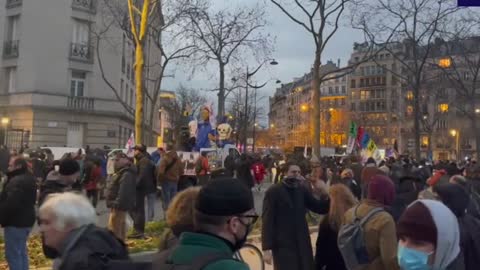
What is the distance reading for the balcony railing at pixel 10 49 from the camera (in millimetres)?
36316

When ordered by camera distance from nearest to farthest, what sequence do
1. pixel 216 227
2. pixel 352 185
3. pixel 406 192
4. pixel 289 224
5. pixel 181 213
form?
pixel 216 227 < pixel 181 213 < pixel 289 224 < pixel 406 192 < pixel 352 185

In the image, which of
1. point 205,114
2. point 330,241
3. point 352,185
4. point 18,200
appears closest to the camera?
point 330,241

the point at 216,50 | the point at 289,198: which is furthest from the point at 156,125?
the point at 289,198

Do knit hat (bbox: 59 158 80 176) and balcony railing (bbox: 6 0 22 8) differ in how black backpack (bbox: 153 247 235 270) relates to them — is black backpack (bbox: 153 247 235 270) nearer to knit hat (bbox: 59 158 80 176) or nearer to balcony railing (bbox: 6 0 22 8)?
knit hat (bbox: 59 158 80 176)

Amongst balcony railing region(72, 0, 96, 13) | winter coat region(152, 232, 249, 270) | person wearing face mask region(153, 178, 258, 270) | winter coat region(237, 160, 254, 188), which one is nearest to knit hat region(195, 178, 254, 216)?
person wearing face mask region(153, 178, 258, 270)

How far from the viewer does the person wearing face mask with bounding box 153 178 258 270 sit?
7.66 ft

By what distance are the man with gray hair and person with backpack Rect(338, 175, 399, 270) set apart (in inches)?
95.4

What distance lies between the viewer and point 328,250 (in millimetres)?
6312

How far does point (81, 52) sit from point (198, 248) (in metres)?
36.5

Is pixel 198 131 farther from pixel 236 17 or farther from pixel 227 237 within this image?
pixel 227 237

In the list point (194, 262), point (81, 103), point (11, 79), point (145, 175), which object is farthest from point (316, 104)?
point (11, 79)

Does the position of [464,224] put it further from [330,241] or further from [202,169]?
[202,169]

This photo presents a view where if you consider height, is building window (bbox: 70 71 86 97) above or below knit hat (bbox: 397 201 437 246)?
above

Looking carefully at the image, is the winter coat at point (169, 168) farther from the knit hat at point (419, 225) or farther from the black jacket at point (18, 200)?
the knit hat at point (419, 225)
